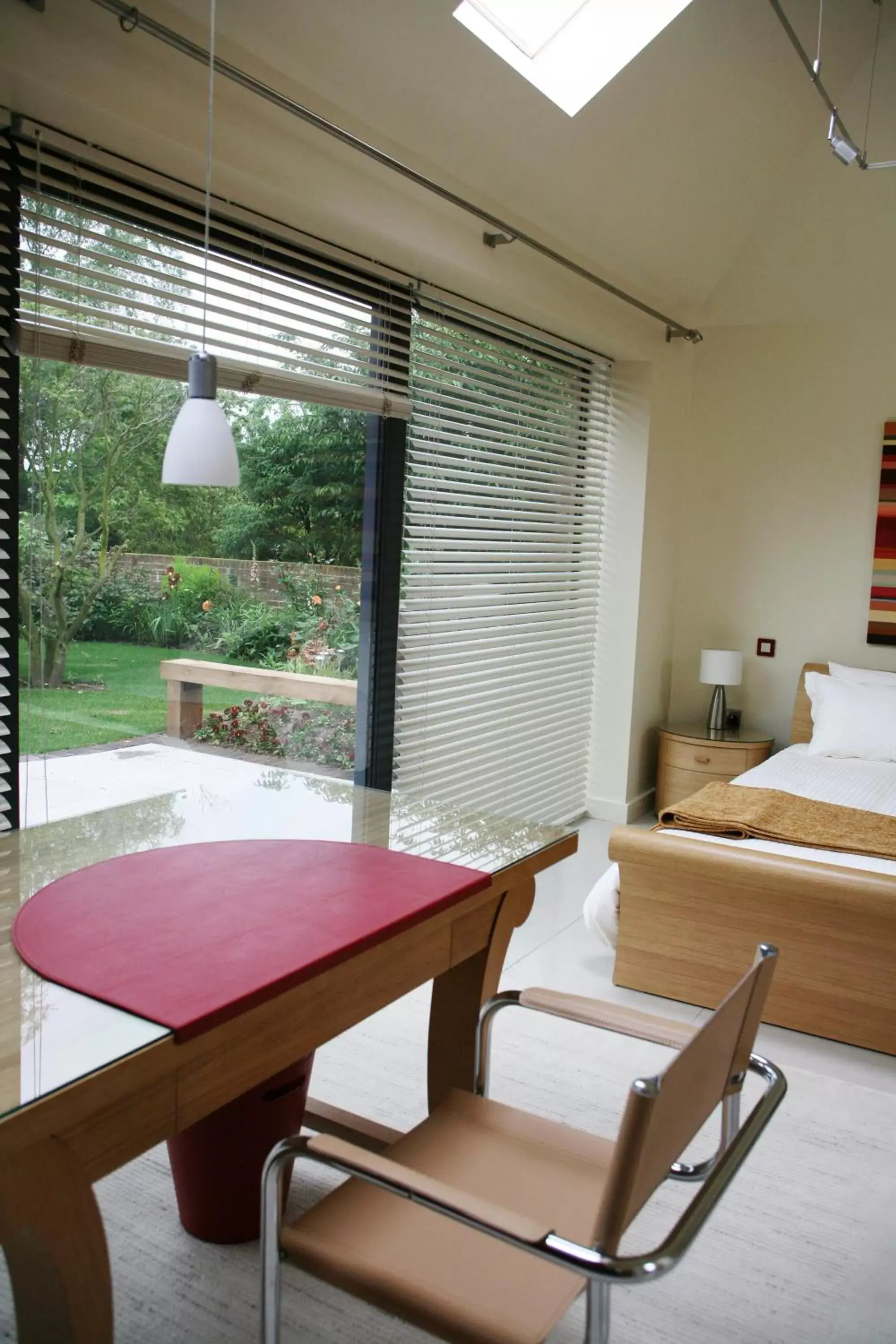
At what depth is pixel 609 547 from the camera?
17.0 feet

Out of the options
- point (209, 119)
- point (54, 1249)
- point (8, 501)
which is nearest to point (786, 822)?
point (8, 501)

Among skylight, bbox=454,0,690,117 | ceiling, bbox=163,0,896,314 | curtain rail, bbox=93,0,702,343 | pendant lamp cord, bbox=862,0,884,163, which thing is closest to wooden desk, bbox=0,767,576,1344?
curtain rail, bbox=93,0,702,343

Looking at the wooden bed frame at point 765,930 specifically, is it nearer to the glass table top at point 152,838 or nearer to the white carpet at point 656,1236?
the white carpet at point 656,1236

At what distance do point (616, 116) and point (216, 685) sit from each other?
2270 millimetres

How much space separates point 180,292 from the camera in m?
2.85

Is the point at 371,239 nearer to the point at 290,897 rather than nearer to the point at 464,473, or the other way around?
the point at 464,473

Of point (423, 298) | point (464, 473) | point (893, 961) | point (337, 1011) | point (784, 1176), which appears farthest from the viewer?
point (464, 473)

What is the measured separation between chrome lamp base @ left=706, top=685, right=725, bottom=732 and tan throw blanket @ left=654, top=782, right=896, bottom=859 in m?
1.47

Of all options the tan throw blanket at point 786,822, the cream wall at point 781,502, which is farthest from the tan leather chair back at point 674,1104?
the cream wall at point 781,502

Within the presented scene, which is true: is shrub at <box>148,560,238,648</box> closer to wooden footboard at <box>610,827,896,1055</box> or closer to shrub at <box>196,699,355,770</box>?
shrub at <box>196,699,355,770</box>

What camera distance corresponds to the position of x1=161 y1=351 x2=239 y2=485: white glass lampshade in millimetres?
1878

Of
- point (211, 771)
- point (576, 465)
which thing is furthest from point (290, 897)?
point (576, 465)

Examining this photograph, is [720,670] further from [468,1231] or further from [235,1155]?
[468,1231]

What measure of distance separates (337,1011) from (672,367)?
430cm
